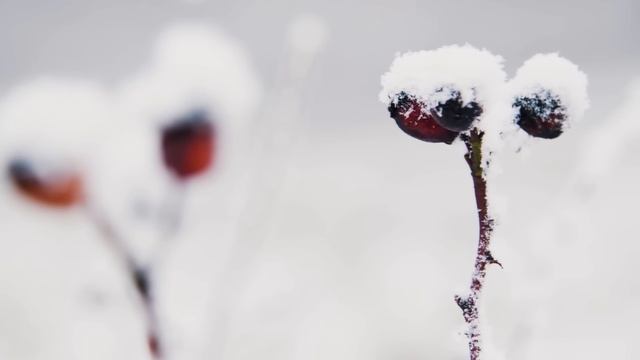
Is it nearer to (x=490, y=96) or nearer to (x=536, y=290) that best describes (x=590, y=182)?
(x=536, y=290)

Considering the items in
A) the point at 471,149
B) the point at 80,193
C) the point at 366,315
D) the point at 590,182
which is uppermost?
the point at 366,315

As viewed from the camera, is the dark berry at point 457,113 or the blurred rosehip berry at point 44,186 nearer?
the dark berry at point 457,113

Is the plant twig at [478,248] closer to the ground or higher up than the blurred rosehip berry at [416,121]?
closer to the ground

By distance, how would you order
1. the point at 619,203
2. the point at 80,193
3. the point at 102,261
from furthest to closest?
1. the point at 619,203
2. the point at 102,261
3. the point at 80,193

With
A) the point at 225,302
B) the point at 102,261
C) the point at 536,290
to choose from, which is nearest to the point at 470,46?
the point at 225,302


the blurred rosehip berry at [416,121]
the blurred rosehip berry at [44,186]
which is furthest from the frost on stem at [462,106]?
the blurred rosehip berry at [44,186]

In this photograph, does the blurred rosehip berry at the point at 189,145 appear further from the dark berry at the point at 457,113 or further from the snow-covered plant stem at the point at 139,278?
the dark berry at the point at 457,113

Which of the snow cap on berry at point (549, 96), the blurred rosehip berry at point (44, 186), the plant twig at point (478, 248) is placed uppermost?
the snow cap on berry at point (549, 96)

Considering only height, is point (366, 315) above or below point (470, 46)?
above
